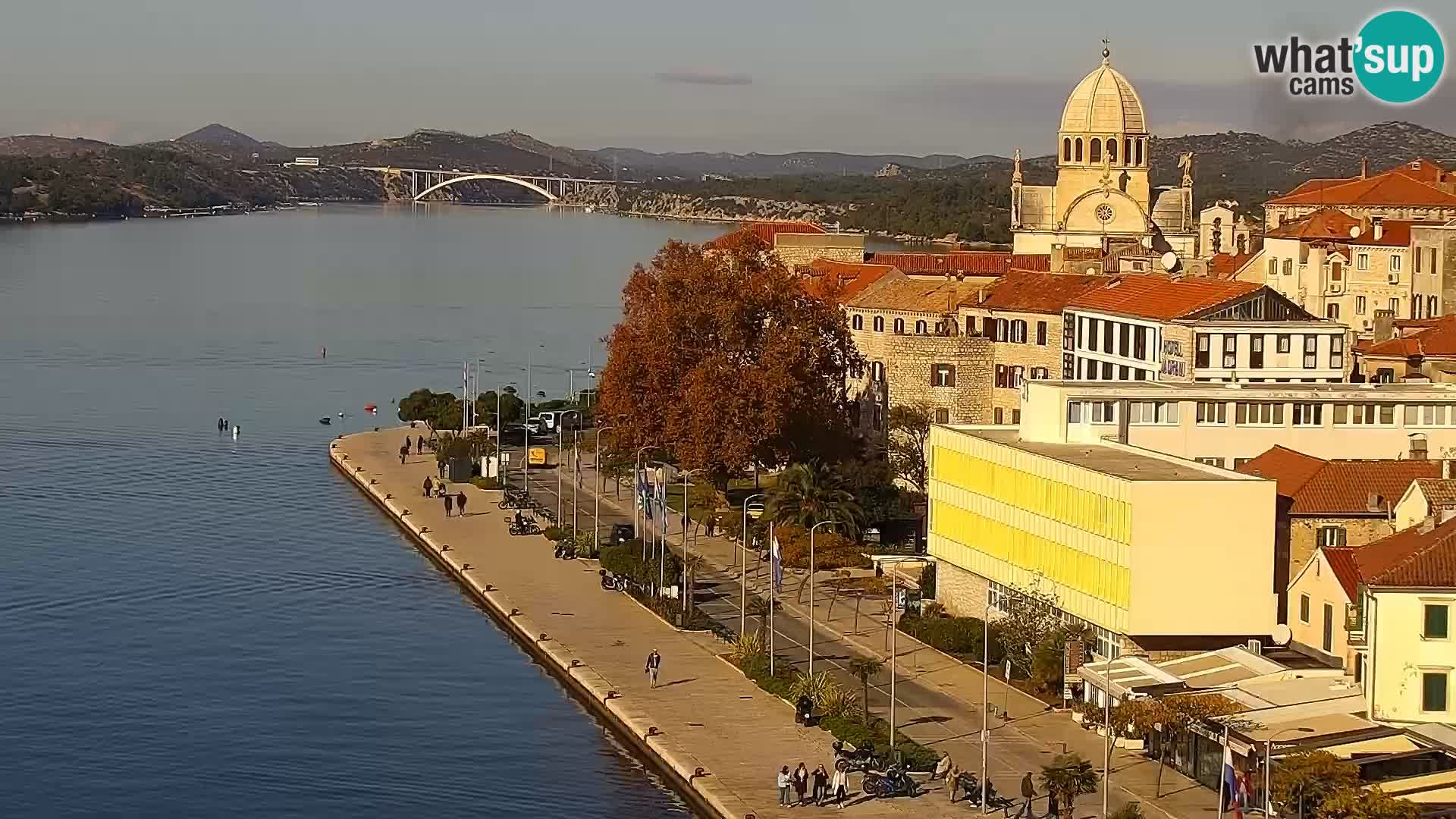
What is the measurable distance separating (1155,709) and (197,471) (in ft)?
167

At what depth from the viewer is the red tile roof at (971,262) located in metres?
88.4

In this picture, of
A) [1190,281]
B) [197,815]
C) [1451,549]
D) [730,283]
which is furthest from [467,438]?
[1451,549]

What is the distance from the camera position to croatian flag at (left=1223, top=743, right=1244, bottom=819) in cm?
3272

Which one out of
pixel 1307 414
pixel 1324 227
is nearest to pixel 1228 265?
pixel 1324 227

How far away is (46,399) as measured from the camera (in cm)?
10262

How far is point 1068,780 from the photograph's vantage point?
33.7m

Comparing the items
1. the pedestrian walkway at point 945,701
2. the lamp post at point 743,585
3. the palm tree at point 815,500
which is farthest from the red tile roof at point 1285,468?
the palm tree at point 815,500

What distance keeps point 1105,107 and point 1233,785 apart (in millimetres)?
66202

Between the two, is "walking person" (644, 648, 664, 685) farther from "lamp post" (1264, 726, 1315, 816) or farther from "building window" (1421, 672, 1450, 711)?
"building window" (1421, 672, 1450, 711)

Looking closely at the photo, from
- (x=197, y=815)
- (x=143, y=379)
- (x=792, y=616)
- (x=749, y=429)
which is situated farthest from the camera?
(x=143, y=379)

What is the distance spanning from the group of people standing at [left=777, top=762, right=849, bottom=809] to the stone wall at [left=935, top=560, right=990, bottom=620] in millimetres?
11301

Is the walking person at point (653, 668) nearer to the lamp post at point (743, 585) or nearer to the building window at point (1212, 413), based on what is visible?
the lamp post at point (743, 585)

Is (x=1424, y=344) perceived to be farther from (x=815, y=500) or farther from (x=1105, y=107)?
(x=1105, y=107)

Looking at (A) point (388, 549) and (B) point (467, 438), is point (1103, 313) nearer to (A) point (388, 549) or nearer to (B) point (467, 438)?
(A) point (388, 549)
